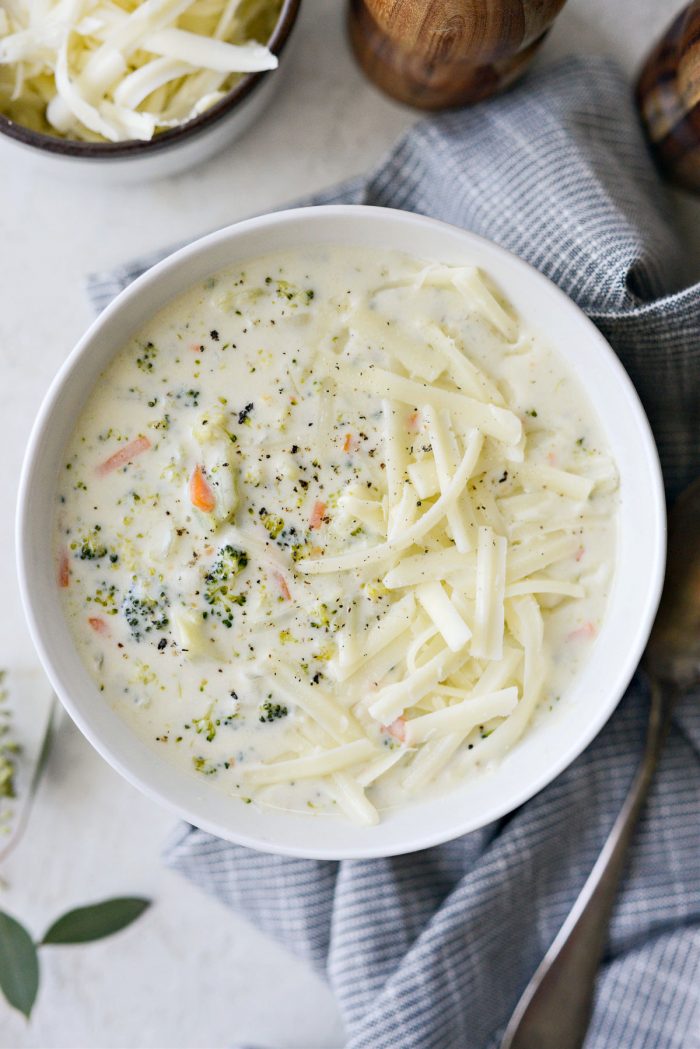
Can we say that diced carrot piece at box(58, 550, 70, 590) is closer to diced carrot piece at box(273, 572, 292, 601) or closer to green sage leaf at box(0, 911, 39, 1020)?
diced carrot piece at box(273, 572, 292, 601)

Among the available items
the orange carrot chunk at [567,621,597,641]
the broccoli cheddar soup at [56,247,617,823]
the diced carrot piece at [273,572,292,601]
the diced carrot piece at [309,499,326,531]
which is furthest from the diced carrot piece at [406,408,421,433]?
the orange carrot chunk at [567,621,597,641]

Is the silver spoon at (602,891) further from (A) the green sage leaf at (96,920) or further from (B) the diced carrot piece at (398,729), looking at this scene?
(A) the green sage leaf at (96,920)

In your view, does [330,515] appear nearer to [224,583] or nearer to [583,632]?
[224,583]

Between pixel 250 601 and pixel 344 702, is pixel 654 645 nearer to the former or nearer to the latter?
pixel 344 702

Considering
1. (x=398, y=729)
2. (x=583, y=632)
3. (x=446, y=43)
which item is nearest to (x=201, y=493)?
(x=398, y=729)

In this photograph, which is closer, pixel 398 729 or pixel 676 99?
pixel 398 729

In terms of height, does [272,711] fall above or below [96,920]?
above

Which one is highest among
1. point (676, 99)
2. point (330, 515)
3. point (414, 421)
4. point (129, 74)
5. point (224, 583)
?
point (676, 99)
